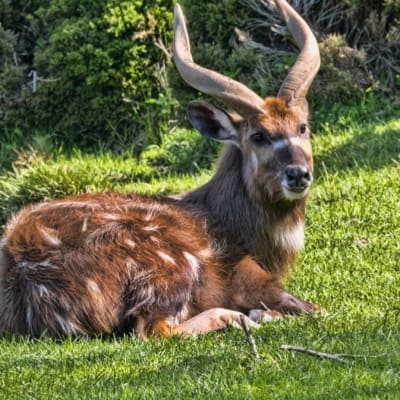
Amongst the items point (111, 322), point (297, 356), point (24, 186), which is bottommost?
point (24, 186)

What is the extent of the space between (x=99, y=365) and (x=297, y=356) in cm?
109

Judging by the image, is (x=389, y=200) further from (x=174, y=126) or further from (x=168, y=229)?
(x=174, y=126)

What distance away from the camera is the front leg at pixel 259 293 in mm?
7812

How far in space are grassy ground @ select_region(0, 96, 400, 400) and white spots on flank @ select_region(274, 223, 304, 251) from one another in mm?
317

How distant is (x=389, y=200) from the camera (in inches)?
393

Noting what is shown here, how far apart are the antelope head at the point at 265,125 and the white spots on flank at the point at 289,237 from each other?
294mm

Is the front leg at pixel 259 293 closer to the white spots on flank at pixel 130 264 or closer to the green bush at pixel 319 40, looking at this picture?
the white spots on flank at pixel 130 264

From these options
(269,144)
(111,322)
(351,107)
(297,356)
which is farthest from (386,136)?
(297,356)

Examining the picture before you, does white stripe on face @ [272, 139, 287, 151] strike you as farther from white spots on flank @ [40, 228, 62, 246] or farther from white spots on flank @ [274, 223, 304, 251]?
white spots on flank @ [40, 228, 62, 246]

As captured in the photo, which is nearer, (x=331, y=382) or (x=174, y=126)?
(x=331, y=382)

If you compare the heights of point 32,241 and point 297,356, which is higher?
point 297,356

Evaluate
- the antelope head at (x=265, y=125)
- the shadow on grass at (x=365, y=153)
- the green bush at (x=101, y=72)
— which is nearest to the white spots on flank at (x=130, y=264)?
the antelope head at (x=265, y=125)

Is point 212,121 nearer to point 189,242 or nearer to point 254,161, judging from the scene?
point 254,161

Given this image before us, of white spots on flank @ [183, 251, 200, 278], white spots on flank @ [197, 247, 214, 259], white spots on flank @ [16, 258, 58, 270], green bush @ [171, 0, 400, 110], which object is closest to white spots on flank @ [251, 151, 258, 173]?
white spots on flank @ [197, 247, 214, 259]
